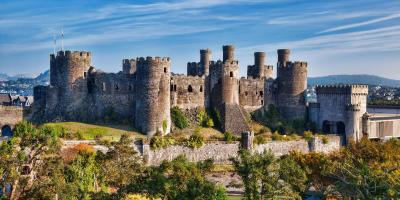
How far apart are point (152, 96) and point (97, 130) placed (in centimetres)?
623

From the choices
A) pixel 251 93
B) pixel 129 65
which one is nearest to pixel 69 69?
pixel 129 65

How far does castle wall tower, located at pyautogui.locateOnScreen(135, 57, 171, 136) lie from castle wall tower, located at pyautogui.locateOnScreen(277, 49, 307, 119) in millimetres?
15880

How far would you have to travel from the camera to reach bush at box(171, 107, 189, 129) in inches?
2400

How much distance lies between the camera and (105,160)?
4294 centimetres

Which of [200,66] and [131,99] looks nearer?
[131,99]

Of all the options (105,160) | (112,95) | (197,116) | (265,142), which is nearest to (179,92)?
(197,116)

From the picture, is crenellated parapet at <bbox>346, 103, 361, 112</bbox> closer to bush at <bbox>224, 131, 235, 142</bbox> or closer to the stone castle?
the stone castle

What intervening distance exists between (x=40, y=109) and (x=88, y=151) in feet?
56.6

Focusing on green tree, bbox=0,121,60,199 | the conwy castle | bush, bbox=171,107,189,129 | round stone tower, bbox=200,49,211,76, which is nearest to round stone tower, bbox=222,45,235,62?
the conwy castle

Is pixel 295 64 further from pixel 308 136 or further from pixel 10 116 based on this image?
pixel 10 116

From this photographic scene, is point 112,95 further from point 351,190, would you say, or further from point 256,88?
point 351,190

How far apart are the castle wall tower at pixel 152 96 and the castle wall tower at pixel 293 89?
15.9m

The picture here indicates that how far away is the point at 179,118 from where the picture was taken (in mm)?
61344

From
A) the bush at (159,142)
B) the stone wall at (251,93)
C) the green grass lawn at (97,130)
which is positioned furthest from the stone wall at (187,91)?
the bush at (159,142)
